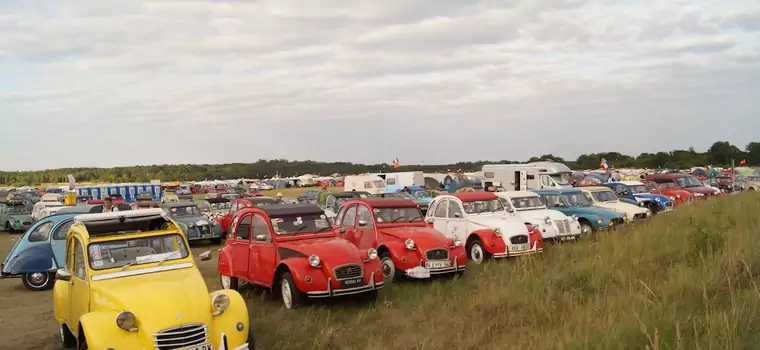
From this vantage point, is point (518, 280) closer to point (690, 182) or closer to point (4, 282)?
point (4, 282)

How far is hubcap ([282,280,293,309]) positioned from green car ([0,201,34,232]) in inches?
995

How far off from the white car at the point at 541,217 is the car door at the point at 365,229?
15.8ft

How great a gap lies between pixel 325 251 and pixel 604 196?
1362 centimetres

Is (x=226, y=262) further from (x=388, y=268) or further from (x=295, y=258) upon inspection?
(x=388, y=268)

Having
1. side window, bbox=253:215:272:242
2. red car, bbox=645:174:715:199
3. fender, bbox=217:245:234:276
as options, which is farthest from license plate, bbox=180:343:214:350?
red car, bbox=645:174:715:199

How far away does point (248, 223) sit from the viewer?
36.6ft

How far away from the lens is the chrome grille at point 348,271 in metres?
9.52

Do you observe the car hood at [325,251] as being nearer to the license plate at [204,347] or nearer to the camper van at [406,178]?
the license plate at [204,347]

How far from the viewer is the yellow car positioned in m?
6.12

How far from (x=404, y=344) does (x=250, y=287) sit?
537 cm

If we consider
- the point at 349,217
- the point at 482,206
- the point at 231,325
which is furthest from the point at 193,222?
the point at 231,325

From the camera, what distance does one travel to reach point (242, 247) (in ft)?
36.7

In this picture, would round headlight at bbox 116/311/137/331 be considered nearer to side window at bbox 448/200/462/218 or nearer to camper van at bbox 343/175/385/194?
side window at bbox 448/200/462/218

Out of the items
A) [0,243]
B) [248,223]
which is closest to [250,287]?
[248,223]
